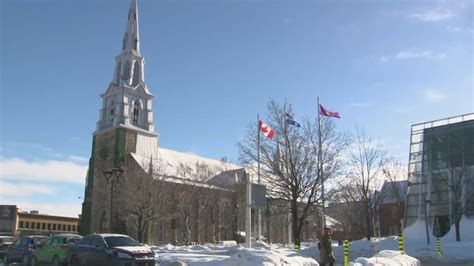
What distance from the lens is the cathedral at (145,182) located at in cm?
4678

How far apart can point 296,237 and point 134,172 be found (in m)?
23.1

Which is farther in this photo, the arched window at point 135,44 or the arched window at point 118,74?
the arched window at point 135,44

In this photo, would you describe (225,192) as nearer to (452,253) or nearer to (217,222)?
(217,222)

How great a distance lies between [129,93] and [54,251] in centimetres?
4698

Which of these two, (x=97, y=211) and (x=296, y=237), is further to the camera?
(x=97, y=211)

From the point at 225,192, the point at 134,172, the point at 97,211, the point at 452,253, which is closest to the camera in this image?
the point at 452,253

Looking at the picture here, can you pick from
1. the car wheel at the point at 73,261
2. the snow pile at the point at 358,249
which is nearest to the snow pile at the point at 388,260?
the snow pile at the point at 358,249

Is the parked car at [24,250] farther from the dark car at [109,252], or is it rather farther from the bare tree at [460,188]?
the bare tree at [460,188]

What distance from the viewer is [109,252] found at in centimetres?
1598

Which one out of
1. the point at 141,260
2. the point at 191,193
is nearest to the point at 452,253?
the point at 141,260

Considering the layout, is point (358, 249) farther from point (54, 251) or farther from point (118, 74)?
point (118, 74)

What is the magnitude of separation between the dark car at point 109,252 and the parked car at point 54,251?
1.16 metres

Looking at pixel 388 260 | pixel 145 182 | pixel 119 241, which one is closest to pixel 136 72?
pixel 145 182

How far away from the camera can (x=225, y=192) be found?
183 ft
